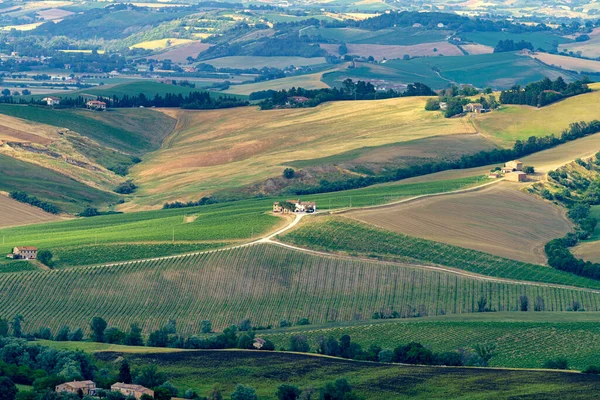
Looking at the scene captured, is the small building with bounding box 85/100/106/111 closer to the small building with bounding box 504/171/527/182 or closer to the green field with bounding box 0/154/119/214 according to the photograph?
the green field with bounding box 0/154/119/214

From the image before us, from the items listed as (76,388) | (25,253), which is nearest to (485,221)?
(25,253)

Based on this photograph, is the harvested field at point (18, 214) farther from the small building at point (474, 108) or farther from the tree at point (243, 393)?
the small building at point (474, 108)

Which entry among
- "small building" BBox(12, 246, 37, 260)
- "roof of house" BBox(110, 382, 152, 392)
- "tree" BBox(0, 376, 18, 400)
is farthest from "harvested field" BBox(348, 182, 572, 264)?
"tree" BBox(0, 376, 18, 400)

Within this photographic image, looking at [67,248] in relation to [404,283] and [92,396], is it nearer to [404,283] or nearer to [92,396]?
[404,283]

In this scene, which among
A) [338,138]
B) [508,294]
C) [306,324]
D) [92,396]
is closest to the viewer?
[92,396]

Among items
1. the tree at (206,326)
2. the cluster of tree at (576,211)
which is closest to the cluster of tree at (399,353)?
the tree at (206,326)

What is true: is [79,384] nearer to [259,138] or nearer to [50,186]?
[50,186]

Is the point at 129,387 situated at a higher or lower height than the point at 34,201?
higher

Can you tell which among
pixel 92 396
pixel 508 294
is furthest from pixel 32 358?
pixel 508 294
